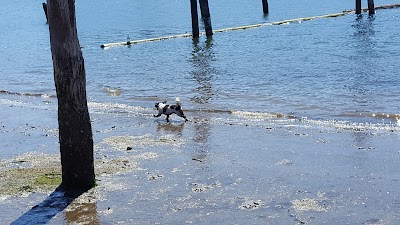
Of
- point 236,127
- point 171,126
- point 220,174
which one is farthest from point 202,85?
point 220,174

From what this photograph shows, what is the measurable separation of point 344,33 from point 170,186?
3042cm

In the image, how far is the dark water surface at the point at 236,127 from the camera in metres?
8.71

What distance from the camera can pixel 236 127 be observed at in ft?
47.9

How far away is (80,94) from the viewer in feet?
29.5

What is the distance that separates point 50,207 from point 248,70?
713 inches

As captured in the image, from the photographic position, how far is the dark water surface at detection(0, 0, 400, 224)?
871 cm

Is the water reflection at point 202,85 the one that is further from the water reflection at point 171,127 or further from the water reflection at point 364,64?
the water reflection at point 364,64

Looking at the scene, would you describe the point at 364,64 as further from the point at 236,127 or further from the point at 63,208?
the point at 63,208

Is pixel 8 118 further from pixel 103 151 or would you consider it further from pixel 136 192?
pixel 136 192

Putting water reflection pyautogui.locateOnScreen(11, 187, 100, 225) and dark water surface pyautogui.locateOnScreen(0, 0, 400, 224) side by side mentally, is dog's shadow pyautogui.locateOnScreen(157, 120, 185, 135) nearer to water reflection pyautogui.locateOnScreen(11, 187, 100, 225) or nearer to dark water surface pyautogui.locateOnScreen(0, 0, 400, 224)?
dark water surface pyautogui.locateOnScreen(0, 0, 400, 224)

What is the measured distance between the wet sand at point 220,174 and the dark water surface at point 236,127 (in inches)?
1.0

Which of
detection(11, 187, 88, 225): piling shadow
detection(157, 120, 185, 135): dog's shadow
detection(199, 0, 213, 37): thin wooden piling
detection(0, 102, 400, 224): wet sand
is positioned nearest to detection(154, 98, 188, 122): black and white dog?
detection(157, 120, 185, 135): dog's shadow

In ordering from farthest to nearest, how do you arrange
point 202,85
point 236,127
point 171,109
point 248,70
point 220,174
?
point 248,70
point 202,85
point 171,109
point 236,127
point 220,174

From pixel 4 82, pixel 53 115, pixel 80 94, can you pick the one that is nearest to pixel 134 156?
pixel 80 94
